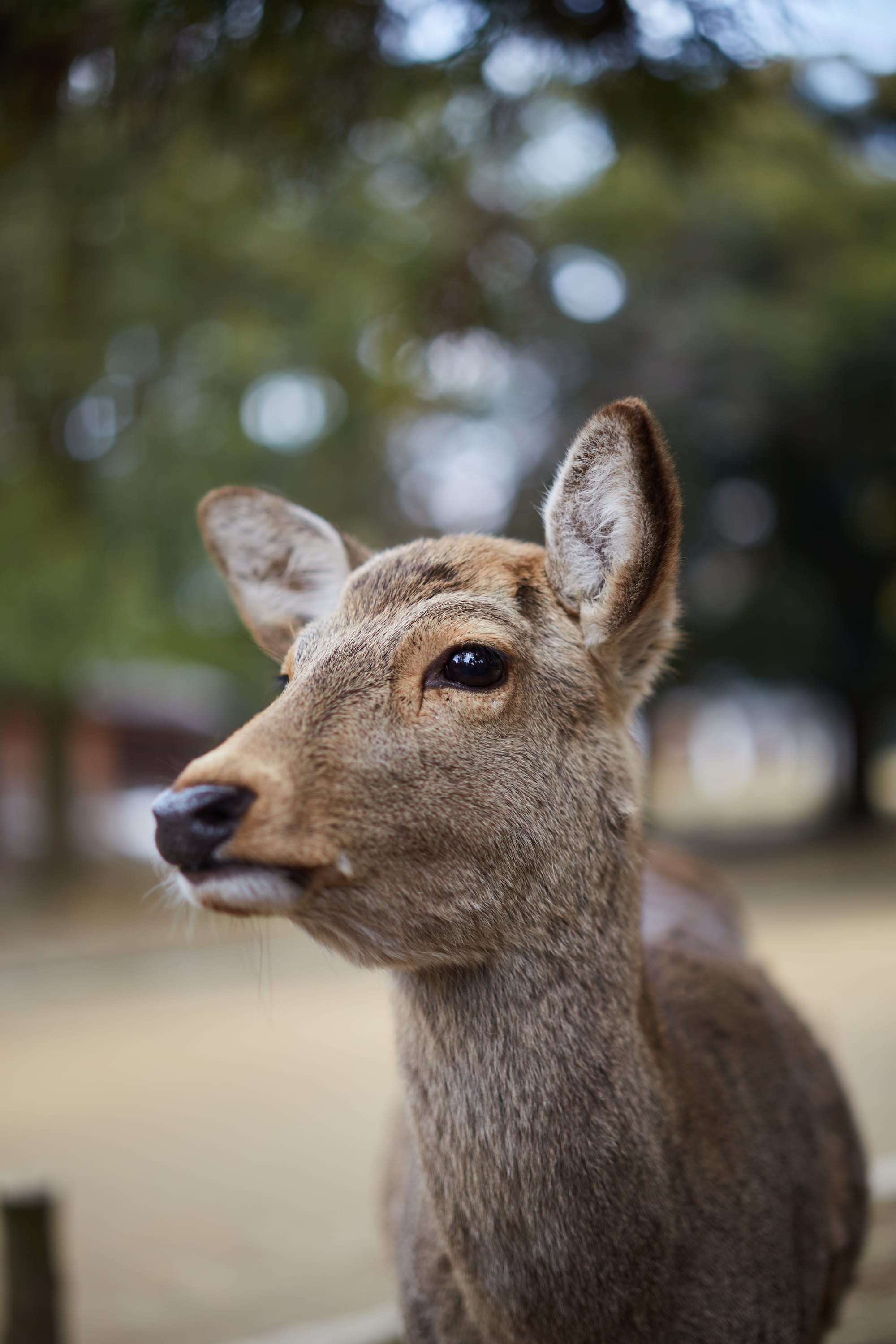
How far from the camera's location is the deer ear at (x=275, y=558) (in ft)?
8.73

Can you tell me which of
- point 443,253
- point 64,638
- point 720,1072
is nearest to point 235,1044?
point 64,638

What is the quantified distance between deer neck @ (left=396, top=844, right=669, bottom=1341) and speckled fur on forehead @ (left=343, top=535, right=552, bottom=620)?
56 cm

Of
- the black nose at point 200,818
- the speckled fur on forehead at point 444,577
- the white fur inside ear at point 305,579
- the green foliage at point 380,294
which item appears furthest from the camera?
the green foliage at point 380,294

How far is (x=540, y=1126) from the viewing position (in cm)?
204

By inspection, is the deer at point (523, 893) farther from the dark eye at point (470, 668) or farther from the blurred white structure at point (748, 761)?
the blurred white structure at point (748, 761)

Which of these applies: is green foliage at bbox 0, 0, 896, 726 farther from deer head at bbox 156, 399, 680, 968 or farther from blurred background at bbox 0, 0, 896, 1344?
deer head at bbox 156, 399, 680, 968

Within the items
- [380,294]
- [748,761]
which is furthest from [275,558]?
[748,761]

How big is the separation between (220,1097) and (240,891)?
712 centimetres

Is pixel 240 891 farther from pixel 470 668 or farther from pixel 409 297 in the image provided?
pixel 409 297

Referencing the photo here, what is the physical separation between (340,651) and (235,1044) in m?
8.22

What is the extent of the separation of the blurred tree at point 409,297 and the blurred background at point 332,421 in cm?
3

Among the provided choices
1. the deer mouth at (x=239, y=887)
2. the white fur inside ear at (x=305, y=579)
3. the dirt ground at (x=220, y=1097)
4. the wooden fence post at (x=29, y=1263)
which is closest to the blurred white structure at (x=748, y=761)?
the white fur inside ear at (x=305, y=579)

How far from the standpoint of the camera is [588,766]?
85.4 inches

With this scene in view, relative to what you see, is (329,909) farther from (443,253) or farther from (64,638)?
(64,638)
